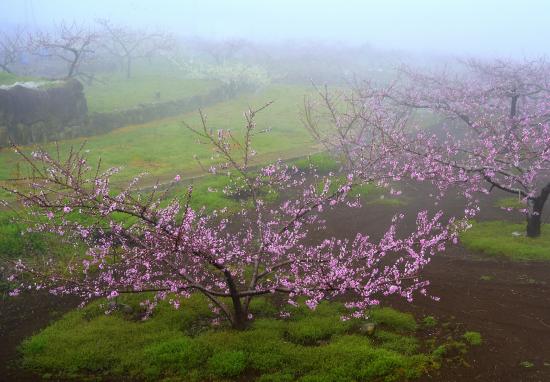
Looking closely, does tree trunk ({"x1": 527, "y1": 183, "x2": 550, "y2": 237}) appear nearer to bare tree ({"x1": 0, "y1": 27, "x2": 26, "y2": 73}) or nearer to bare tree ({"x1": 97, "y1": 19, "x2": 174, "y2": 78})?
bare tree ({"x1": 0, "y1": 27, "x2": 26, "y2": 73})

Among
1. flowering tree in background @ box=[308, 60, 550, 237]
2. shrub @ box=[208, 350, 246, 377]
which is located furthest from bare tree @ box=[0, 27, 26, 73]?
shrub @ box=[208, 350, 246, 377]

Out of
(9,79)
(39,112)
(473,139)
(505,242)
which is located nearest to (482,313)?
(505,242)

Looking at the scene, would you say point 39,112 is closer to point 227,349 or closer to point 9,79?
point 9,79

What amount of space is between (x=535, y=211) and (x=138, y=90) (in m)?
38.2

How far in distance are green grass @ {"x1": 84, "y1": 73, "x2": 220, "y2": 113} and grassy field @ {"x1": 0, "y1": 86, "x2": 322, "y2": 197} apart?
313cm

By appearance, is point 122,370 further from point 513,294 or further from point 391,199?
point 391,199

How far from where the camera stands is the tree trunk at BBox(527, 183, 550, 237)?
603 inches

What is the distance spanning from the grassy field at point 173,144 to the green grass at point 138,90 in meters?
3.13

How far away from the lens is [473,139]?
27344 millimetres

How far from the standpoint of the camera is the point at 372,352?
32.1 ft

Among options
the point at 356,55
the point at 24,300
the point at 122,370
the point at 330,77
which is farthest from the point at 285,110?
the point at 356,55

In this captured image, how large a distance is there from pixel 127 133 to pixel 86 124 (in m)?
2.84

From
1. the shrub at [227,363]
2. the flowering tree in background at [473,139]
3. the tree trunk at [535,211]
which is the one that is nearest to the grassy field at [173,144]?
the flowering tree in background at [473,139]

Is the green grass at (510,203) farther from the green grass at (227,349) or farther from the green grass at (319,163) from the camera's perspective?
the green grass at (227,349)
